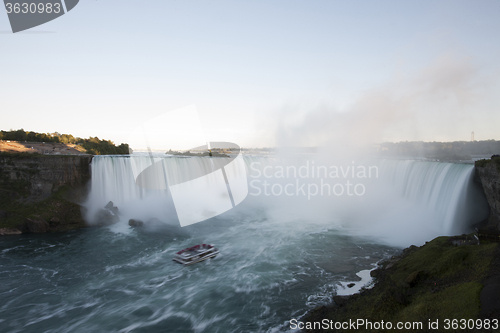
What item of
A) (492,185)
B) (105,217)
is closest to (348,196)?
(492,185)

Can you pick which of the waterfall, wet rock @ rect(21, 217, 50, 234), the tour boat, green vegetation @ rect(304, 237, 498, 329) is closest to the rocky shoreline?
green vegetation @ rect(304, 237, 498, 329)

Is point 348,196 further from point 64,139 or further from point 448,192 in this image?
point 64,139

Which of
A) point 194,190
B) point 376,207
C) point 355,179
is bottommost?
point 376,207

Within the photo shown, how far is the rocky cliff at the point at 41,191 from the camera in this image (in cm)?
2212

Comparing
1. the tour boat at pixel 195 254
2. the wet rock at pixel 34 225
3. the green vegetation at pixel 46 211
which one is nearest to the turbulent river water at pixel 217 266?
the tour boat at pixel 195 254

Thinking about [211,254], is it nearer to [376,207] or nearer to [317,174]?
[376,207]

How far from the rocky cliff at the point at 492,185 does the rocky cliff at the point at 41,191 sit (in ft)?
101

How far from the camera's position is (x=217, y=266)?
14750 millimetres

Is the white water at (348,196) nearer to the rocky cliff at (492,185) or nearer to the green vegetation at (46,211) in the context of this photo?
the rocky cliff at (492,185)

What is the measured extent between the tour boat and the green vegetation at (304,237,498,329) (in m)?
8.48

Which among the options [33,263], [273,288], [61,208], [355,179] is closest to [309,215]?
[355,179]

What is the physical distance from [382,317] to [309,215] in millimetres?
18426

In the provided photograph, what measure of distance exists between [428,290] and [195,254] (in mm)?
12380

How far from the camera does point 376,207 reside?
24.9 m
